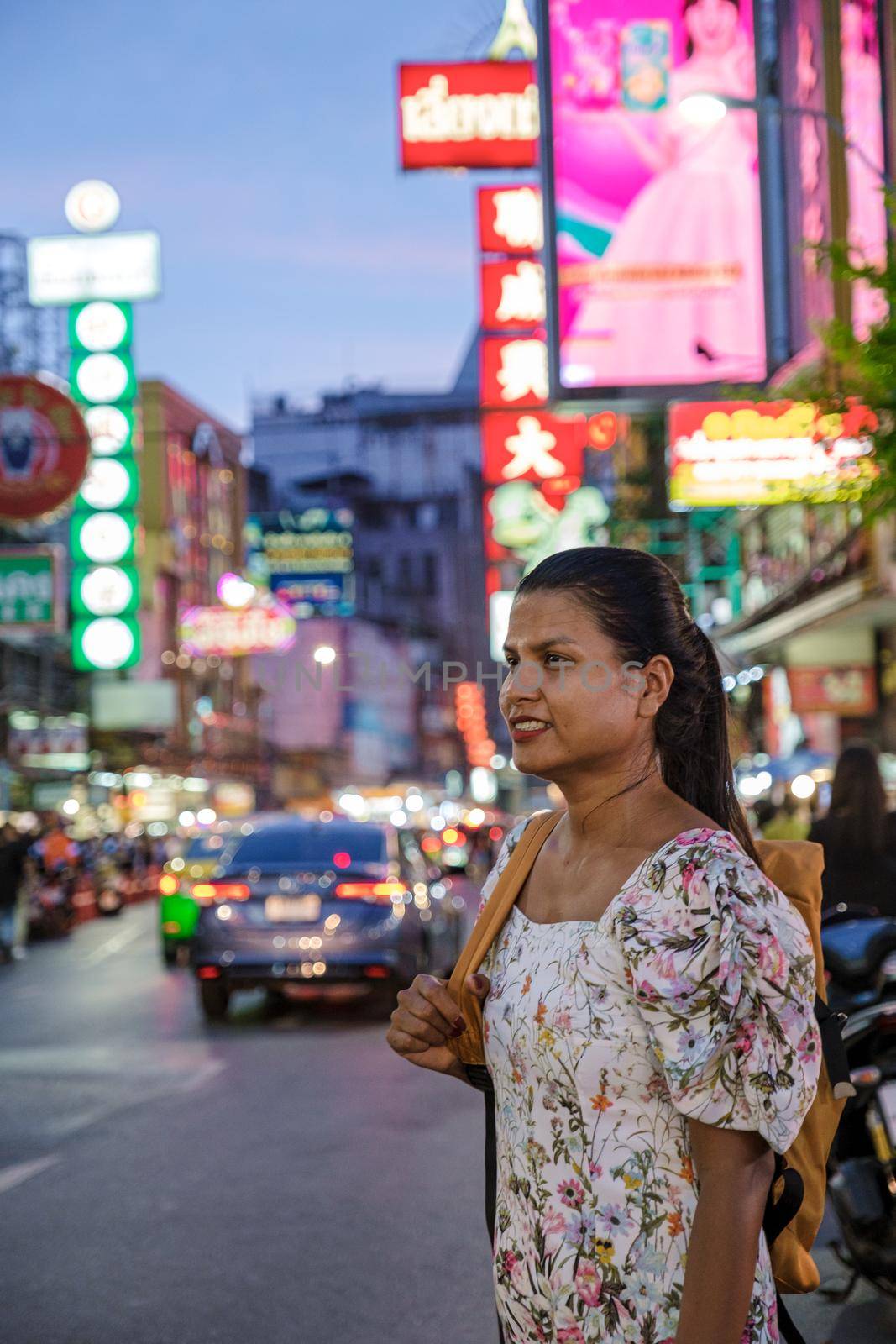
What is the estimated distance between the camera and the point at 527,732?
8.74ft

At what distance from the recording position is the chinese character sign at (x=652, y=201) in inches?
748

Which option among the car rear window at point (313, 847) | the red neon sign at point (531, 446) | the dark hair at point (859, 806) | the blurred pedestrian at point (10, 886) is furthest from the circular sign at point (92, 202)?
the dark hair at point (859, 806)

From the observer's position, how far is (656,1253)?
7.88ft

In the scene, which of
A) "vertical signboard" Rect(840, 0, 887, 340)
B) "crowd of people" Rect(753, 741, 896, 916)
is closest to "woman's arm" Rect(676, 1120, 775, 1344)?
"crowd of people" Rect(753, 741, 896, 916)

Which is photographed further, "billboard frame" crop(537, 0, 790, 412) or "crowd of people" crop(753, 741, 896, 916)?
"billboard frame" crop(537, 0, 790, 412)

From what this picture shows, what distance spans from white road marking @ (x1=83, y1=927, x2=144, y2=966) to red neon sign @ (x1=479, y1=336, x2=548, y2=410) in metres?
10.8

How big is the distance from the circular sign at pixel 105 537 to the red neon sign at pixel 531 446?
25.8 ft

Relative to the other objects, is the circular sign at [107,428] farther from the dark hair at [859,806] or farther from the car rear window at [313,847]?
the dark hair at [859,806]

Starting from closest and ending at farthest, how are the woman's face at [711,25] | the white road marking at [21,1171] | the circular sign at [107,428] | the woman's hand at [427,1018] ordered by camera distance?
the woman's hand at [427,1018] < the white road marking at [21,1171] < the woman's face at [711,25] < the circular sign at [107,428]

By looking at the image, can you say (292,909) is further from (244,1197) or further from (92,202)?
(92,202)

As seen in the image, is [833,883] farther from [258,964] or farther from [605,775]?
[258,964]

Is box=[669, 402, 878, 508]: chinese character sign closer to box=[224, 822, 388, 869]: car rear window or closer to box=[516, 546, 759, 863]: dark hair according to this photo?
box=[224, 822, 388, 869]: car rear window

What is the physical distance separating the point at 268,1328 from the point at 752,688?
26.8 metres

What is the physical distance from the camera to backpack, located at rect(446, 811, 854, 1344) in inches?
107
